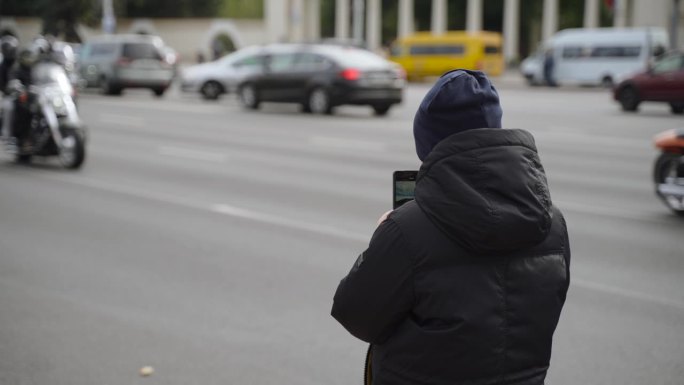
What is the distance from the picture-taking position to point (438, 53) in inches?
1800

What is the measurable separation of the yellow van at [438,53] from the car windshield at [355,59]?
23.0 meters

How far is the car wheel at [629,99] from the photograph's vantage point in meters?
24.2

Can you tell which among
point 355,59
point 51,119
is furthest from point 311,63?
point 51,119

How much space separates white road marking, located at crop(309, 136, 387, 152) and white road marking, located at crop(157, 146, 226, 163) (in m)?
2.26

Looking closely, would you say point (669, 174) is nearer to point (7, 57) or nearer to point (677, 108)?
point (7, 57)

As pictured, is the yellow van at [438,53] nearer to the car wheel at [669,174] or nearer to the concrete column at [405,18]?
the concrete column at [405,18]

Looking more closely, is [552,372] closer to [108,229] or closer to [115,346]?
[115,346]

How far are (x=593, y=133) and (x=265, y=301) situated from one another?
1390 centimetres

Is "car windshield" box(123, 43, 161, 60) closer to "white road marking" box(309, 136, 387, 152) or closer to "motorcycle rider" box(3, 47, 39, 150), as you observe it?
"white road marking" box(309, 136, 387, 152)

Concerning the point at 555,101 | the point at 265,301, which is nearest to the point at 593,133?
the point at 555,101

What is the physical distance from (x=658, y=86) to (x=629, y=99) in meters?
0.91

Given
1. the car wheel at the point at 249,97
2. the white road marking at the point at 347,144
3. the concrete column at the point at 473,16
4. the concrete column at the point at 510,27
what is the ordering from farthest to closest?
the concrete column at the point at 473,16 → the concrete column at the point at 510,27 → the car wheel at the point at 249,97 → the white road marking at the point at 347,144

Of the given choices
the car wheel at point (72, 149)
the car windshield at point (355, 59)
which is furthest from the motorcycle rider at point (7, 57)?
the car windshield at point (355, 59)

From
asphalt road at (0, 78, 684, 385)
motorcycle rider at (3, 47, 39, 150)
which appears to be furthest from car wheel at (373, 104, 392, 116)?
motorcycle rider at (3, 47, 39, 150)
